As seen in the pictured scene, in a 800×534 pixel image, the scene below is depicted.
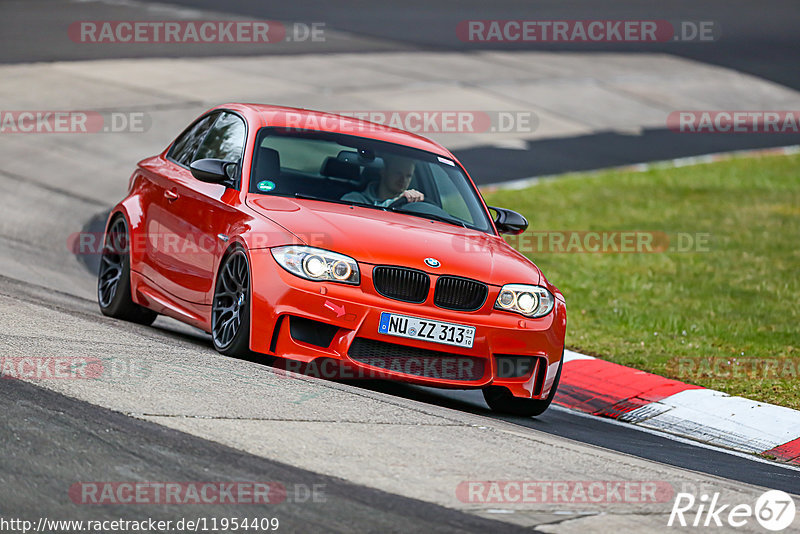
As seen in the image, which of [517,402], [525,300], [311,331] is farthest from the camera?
[517,402]

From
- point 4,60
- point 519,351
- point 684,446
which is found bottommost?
point 684,446

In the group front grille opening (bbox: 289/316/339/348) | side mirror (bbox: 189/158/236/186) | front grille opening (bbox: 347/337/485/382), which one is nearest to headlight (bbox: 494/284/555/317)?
front grille opening (bbox: 347/337/485/382)

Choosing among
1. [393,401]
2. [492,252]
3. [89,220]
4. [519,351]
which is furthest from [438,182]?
[89,220]

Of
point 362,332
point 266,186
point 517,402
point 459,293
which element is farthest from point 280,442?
point 266,186

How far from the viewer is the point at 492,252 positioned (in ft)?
27.3

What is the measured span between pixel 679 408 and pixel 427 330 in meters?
2.57

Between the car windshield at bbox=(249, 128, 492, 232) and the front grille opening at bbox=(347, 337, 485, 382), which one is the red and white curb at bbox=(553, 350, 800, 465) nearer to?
the car windshield at bbox=(249, 128, 492, 232)

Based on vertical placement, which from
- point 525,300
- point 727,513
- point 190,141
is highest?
point 190,141

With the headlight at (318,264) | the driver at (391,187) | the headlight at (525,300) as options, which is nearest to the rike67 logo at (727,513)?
the headlight at (525,300)

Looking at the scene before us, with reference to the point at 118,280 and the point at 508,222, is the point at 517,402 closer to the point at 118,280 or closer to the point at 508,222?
the point at 508,222

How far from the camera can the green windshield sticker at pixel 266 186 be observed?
27.9 feet

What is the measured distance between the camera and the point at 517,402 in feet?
27.7

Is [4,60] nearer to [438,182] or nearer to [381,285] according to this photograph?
[438,182]

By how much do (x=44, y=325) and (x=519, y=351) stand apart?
290 centimetres
